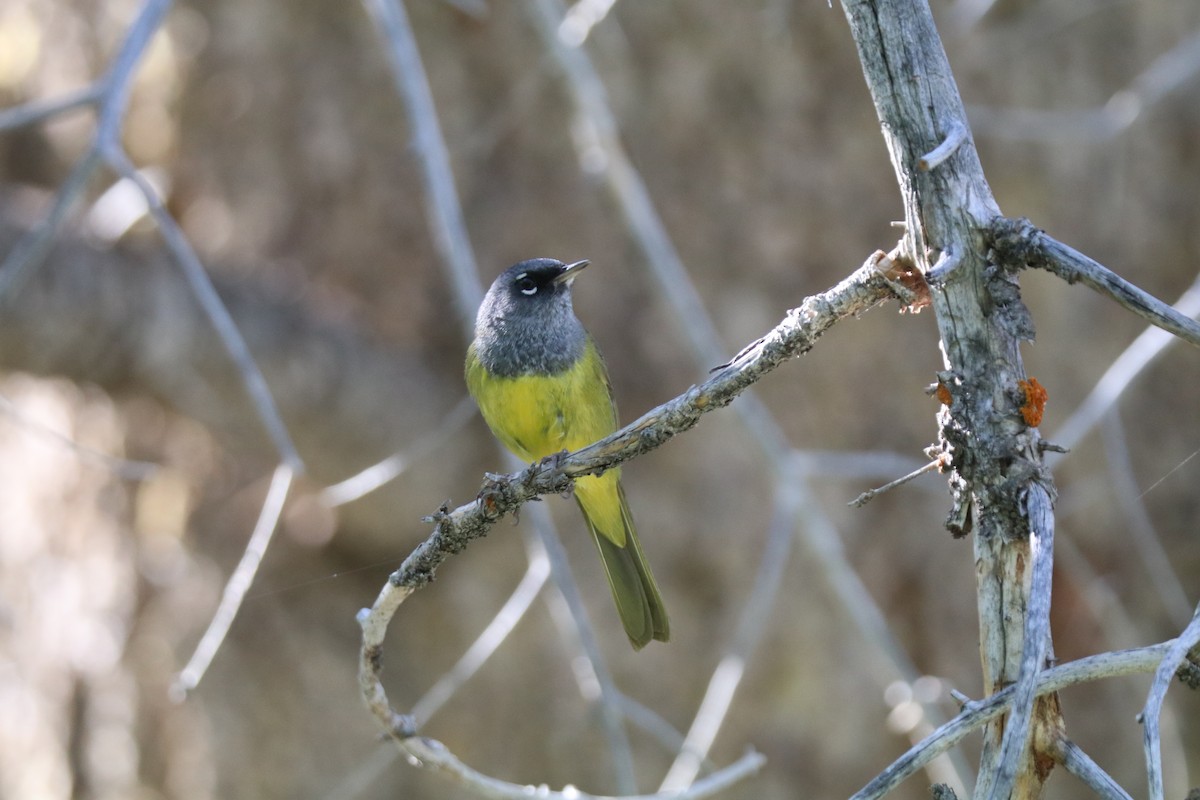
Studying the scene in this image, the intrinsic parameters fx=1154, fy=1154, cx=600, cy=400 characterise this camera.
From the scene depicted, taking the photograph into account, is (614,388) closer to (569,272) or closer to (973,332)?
(569,272)

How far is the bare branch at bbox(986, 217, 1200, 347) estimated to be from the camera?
1.49 metres

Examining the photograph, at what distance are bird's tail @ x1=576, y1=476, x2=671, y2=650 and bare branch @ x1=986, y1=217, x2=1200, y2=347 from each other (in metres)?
1.92

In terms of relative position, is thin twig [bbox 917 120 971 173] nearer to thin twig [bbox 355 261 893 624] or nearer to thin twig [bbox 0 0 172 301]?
thin twig [bbox 355 261 893 624]

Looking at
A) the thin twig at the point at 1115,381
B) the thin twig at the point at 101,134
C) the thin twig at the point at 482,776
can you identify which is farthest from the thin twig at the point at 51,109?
the thin twig at the point at 1115,381

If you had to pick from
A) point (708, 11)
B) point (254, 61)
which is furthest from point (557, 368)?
point (254, 61)

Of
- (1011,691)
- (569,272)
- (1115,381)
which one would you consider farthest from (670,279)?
(1011,691)

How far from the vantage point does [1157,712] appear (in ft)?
4.67

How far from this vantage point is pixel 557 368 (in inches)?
145

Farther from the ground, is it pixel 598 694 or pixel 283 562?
pixel 283 562

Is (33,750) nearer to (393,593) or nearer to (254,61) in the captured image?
(254,61)

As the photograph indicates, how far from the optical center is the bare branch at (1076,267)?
4.90ft

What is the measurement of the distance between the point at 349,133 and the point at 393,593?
3053mm

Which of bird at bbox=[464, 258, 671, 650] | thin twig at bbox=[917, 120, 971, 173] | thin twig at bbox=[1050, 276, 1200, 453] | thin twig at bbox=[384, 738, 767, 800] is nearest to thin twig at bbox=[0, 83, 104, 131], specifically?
bird at bbox=[464, 258, 671, 650]

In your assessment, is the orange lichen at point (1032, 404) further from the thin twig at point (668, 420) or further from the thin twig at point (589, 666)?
the thin twig at point (589, 666)
